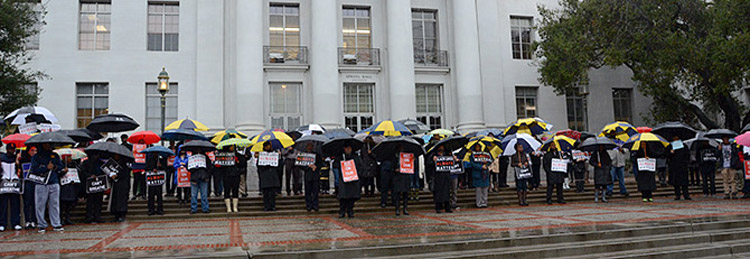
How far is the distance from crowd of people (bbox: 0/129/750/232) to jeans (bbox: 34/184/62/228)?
0.06ft

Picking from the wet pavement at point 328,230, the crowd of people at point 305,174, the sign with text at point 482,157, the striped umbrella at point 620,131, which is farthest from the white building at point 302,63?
the wet pavement at point 328,230

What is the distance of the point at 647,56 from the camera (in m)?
22.6

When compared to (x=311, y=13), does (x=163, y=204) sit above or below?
below

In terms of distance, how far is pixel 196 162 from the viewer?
12.5m

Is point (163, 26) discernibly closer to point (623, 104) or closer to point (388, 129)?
point (388, 129)

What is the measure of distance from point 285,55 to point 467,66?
9.43 meters

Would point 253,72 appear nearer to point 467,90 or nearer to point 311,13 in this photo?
point 311,13

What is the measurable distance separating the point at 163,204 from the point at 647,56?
66.1ft

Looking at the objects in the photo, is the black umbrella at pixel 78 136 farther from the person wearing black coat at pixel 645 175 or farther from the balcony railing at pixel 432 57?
the balcony railing at pixel 432 57

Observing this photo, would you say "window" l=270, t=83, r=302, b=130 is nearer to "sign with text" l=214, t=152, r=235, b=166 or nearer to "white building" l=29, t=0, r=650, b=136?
"white building" l=29, t=0, r=650, b=136

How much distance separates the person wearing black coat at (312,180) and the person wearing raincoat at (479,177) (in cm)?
406

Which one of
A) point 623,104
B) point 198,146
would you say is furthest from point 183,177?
point 623,104

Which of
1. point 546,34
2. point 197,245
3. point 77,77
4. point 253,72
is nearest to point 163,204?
point 197,245

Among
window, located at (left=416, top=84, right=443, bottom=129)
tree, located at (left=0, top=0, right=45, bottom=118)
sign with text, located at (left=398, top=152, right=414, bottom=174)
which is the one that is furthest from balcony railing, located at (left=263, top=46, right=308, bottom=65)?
sign with text, located at (left=398, top=152, right=414, bottom=174)
